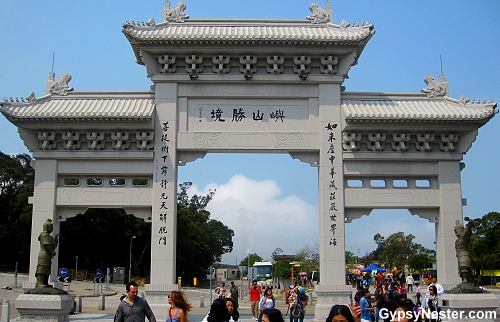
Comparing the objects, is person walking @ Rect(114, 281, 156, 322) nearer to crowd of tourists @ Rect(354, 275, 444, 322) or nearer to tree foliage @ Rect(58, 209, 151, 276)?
crowd of tourists @ Rect(354, 275, 444, 322)

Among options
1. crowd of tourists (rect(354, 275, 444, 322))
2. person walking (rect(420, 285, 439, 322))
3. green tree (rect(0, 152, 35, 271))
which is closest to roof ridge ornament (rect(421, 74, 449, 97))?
crowd of tourists (rect(354, 275, 444, 322))

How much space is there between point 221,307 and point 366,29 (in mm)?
11500

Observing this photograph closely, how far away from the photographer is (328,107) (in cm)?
1559

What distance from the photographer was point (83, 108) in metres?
15.4

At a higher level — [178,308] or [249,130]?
[249,130]

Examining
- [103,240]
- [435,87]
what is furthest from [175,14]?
[103,240]

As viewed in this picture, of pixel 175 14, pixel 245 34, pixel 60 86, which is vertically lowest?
pixel 60 86

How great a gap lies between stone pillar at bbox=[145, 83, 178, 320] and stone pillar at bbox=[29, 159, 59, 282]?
2789 mm

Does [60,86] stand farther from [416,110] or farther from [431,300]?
[431,300]

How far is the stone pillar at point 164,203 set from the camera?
14414 millimetres

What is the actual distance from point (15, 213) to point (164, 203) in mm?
33638

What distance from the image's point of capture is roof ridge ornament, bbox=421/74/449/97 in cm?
1620

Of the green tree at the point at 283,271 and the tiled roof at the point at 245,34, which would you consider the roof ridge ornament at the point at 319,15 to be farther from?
the green tree at the point at 283,271

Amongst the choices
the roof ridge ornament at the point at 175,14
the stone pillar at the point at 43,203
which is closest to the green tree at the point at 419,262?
the roof ridge ornament at the point at 175,14
